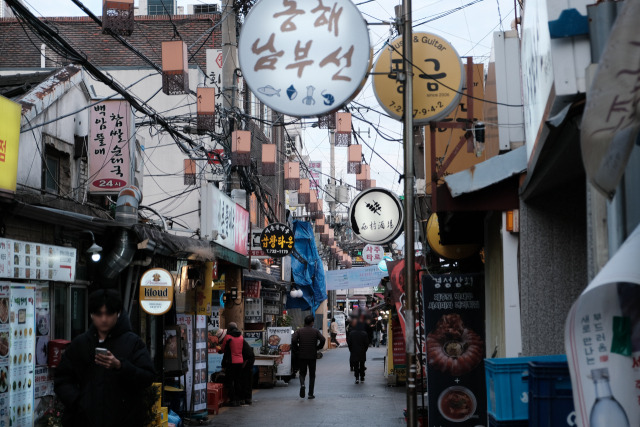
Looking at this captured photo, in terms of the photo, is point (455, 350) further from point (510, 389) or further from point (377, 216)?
point (510, 389)

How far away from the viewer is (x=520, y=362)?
6.39 meters

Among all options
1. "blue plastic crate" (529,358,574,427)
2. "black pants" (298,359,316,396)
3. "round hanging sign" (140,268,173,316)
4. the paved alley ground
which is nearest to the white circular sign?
"blue plastic crate" (529,358,574,427)

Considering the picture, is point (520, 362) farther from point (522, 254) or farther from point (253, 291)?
point (253, 291)

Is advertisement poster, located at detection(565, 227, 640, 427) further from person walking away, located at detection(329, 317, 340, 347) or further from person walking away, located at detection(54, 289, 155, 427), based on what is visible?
person walking away, located at detection(329, 317, 340, 347)

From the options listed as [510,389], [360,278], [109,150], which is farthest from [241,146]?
[510,389]

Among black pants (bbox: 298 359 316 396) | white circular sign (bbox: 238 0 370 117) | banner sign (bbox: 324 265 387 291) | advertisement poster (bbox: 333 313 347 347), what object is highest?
white circular sign (bbox: 238 0 370 117)

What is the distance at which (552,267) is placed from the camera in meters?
8.30

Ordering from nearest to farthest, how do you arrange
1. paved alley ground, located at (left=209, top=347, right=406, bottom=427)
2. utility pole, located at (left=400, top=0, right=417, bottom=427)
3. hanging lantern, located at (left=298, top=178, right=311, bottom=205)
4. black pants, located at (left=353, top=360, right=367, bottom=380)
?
utility pole, located at (left=400, top=0, right=417, bottom=427), paved alley ground, located at (left=209, top=347, right=406, bottom=427), black pants, located at (left=353, top=360, right=367, bottom=380), hanging lantern, located at (left=298, top=178, right=311, bottom=205)

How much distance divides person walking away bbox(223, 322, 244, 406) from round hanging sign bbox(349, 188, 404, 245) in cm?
715

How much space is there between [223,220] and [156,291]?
5.01 metres

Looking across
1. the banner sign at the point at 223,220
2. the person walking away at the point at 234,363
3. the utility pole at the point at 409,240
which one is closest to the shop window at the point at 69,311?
the banner sign at the point at 223,220

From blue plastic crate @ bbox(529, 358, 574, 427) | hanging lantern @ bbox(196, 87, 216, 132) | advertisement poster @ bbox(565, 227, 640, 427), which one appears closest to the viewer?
advertisement poster @ bbox(565, 227, 640, 427)

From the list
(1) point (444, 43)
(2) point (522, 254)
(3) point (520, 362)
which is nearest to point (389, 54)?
(1) point (444, 43)

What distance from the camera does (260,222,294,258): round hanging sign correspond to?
85.9 ft
